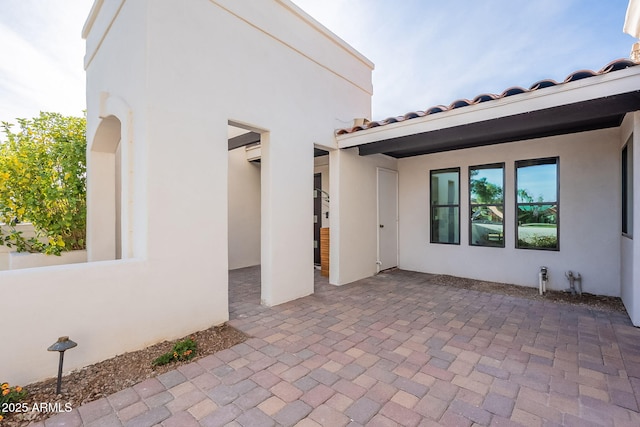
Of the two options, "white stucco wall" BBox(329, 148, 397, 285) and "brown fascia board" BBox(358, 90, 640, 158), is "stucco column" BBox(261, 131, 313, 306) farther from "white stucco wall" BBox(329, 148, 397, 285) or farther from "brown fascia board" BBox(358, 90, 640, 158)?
"brown fascia board" BBox(358, 90, 640, 158)

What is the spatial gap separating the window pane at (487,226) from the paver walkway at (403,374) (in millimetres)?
1851

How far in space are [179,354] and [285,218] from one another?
224 cm

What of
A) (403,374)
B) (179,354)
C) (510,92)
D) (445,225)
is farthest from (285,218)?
(445,225)

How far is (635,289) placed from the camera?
3328 millimetres

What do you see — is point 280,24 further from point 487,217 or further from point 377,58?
point 487,217

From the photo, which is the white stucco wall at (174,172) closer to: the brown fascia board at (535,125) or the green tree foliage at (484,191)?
the brown fascia board at (535,125)

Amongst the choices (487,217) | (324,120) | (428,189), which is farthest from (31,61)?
(487,217)

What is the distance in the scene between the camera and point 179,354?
267 cm

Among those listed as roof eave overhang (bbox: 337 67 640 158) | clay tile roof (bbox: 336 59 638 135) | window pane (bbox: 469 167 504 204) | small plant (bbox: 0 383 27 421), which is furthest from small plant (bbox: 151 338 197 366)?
window pane (bbox: 469 167 504 204)

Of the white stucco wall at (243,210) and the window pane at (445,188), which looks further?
the white stucco wall at (243,210)

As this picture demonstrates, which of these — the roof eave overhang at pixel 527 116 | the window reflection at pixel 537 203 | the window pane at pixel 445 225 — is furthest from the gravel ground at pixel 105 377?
the window reflection at pixel 537 203

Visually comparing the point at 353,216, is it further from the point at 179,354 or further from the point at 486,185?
the point at 179,354

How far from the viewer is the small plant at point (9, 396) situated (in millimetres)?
1914

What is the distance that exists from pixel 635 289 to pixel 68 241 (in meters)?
8.22
